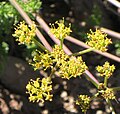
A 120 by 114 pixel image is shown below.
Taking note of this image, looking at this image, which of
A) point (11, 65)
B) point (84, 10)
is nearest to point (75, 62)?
point (11, 65)

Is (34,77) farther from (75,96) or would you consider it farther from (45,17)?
(45,17)

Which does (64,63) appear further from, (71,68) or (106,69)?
(106,69)

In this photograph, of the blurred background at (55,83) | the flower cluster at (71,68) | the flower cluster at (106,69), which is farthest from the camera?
the blurred background at (55,83)

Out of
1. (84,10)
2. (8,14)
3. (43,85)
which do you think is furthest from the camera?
(84,10)

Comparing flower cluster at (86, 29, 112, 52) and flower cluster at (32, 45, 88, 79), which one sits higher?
flower cluster at (86, 29, 112, 52)

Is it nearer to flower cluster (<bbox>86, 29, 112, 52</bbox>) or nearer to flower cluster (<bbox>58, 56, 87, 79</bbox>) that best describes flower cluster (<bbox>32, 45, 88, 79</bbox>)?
flower cluster (<bbox>58, 56, 87, 79</bbox>)

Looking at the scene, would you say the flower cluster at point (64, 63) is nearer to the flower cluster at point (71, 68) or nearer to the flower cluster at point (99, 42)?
the flower cluster at point (71, 68)

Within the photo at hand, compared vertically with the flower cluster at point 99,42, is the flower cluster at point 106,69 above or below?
below

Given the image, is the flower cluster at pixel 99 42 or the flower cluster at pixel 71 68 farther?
the flower cluster at pixel 99 42

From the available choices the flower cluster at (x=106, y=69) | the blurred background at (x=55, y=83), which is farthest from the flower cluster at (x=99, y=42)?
the blurred background at (x=55, y=83)

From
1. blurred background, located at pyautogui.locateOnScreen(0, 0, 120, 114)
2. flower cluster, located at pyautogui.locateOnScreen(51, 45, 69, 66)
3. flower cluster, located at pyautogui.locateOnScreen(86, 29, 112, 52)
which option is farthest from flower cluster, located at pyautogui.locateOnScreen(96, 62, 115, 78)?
blurred background, located at pyautogui.locateOnScreen(0, 0, 120, 114)

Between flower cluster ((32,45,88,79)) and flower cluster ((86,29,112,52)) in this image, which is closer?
flower cluster ((32,45,88,79))
